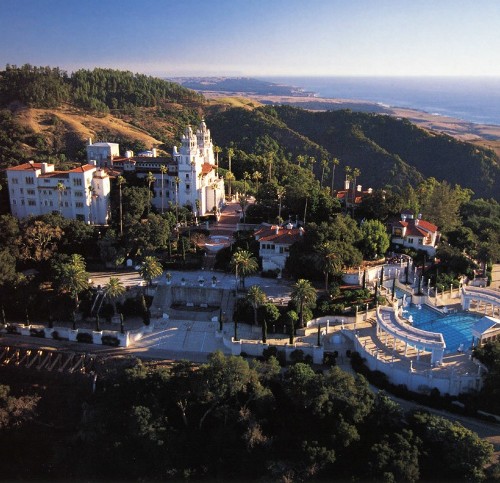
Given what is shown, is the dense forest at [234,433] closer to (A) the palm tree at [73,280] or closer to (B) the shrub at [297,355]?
(B) the shrub at [297,355]

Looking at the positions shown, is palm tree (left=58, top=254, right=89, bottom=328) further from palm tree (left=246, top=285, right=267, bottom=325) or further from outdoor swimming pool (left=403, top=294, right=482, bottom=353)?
outdoor swimming pool (left=403, top=294, right=482, bottom=353)

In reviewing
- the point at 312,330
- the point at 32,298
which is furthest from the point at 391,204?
the point at 32,298

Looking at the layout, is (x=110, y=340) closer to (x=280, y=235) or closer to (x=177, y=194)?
(x=280, y=235)

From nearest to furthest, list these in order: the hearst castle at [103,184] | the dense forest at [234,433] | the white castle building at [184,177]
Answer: the dense forest at [234,433], the hearst castle at [103,184], the white castle building at [184,177]

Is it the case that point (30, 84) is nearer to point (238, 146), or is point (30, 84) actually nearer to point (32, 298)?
point (238, 146)

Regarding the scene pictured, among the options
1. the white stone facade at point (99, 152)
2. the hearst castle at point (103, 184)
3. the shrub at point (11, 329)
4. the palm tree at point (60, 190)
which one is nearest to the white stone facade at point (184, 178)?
the hearst castle at point (103, 184)

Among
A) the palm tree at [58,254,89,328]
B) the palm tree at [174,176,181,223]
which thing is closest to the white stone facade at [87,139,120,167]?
the palm tree at [174,176,181,223]
